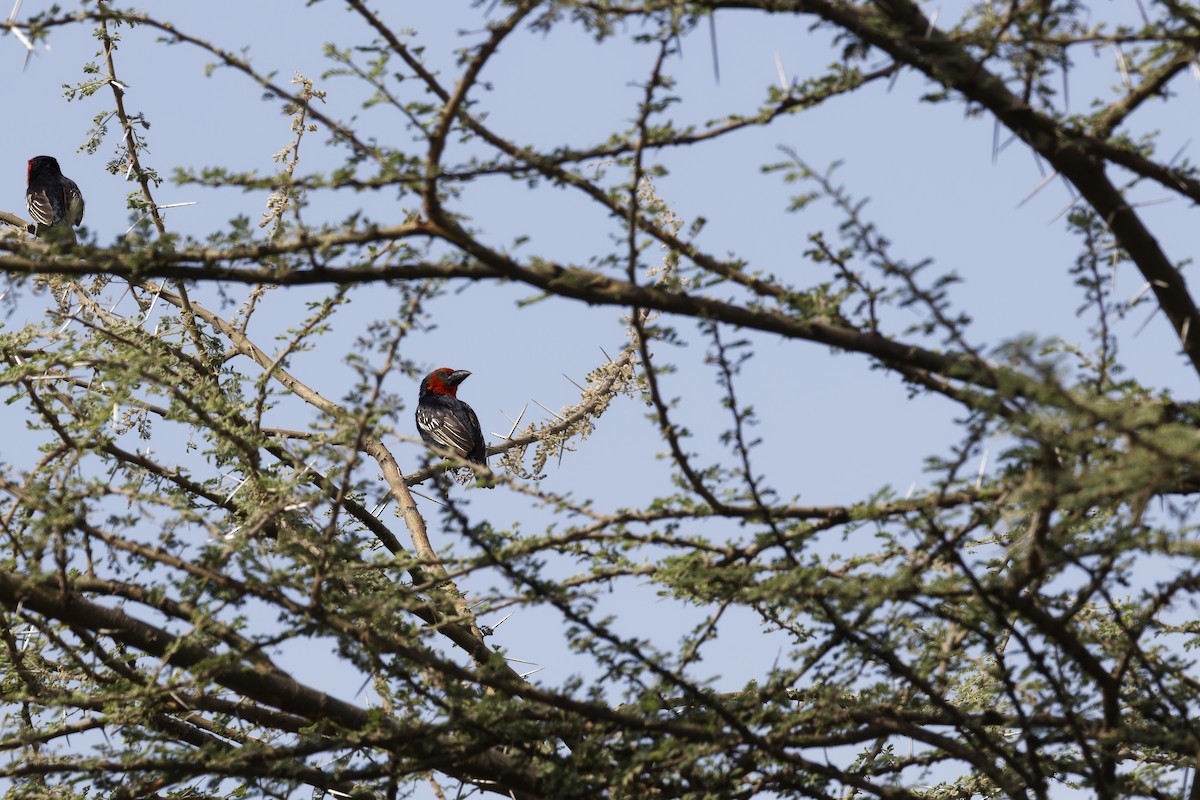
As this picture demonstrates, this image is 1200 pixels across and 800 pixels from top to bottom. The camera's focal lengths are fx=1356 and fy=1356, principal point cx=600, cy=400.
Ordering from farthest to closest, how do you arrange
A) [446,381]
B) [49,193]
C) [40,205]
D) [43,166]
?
1. [446,381]
2. [43,166]
3. [49,193]
4. [40,205]

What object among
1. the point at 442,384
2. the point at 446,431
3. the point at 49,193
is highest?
the point at 442,384

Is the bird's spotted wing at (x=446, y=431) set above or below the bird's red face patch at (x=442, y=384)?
below

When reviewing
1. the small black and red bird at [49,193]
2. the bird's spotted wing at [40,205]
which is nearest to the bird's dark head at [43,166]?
the small black and red bird at [49,193]

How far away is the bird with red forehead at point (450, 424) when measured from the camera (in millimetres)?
11188

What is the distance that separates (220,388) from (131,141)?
4.86 ft

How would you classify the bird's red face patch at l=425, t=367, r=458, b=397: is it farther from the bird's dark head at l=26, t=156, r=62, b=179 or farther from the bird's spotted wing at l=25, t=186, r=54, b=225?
the bird's spotted wing at l=25, t=186, r=54, b=225

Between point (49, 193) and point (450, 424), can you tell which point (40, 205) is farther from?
point (450, 424)

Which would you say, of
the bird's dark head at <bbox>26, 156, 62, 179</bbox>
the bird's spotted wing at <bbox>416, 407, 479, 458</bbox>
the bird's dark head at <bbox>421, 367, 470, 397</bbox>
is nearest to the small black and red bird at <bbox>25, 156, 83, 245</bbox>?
the bird's dark head at <bbox>26, 156, 62, 179</bbox>

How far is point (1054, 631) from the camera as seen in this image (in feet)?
12.5

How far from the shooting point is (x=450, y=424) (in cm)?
1137

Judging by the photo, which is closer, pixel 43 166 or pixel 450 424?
pixel 43 166

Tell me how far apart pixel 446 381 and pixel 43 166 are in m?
3.94

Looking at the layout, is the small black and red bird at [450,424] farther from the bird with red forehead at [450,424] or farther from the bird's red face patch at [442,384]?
the bird's red face patch at [442,384]

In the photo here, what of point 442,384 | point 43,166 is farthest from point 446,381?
point 43,166
